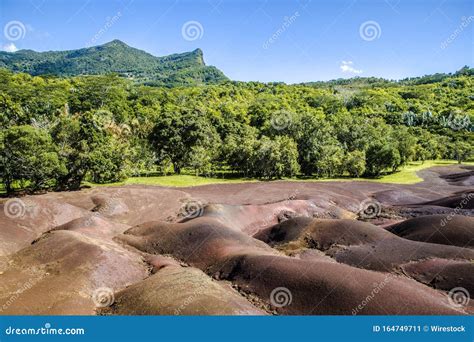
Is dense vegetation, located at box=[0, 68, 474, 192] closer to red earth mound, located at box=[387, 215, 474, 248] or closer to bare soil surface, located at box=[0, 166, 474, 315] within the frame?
bare soil surface, located at box=[0, 166, 474, 315]

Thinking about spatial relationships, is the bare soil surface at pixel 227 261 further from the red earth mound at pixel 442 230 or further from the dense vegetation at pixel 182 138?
the dense vegetation at pixel 182 138

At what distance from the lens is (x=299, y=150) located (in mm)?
70562

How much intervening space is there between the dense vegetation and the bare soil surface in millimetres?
8095

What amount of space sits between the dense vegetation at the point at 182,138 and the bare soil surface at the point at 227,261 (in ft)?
26.6

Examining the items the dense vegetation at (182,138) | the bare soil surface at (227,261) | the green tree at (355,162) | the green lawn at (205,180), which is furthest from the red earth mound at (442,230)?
the green tree at (355,162)

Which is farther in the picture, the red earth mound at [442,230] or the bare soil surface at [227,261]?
the red earth mound at [442,230]

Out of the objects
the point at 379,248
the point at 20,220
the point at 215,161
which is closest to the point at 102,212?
the point at 20,220

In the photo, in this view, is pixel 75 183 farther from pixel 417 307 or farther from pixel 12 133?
pixel 417 307

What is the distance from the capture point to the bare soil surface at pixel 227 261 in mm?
16141

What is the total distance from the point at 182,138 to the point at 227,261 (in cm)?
4488

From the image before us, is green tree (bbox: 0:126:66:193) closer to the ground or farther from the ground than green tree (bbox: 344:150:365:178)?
farther from the ground

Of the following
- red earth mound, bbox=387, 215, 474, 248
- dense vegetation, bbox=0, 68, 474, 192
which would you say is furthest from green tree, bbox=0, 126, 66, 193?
red earth mound, bbox=387, 215, 474, 248

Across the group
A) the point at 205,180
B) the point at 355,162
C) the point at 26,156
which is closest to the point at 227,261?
the point at 26,156

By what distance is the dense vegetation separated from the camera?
46125mm
